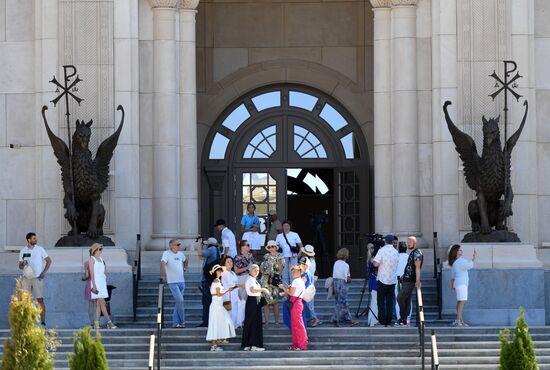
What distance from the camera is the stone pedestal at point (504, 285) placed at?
3428cm

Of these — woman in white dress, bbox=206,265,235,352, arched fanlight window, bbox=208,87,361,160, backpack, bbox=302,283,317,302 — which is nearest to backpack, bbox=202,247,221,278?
woman in white dress, bbox=206,265,235,352

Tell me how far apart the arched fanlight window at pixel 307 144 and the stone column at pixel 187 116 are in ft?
15.2

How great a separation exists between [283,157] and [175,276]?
8.92 metres

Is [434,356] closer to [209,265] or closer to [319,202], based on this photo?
[209,265]

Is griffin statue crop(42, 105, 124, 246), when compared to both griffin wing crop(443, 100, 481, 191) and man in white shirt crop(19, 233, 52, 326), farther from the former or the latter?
griffin wing crop(443, 100, 481, 191)

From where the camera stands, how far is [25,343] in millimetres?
26656

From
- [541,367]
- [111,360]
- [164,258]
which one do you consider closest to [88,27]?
[164,258]

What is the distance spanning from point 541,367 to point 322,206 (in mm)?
13448

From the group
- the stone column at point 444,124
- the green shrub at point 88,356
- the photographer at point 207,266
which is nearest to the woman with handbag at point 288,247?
the photographer at point 207,266

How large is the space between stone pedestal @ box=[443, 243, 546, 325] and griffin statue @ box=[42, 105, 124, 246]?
22.7ft

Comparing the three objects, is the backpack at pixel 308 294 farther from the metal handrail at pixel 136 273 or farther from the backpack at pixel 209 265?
the metal handrail at pixel 136 273

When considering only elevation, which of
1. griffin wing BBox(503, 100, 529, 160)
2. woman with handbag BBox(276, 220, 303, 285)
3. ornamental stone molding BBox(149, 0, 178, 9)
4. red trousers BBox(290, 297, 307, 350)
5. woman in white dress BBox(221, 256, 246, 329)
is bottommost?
red trousers BBox(290, 297, 307, 350)

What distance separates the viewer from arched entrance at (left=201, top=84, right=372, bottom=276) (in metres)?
41.8

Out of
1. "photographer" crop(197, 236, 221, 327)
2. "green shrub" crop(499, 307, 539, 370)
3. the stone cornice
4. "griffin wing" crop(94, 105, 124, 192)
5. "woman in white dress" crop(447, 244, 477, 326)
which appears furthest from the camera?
the stone cornice
